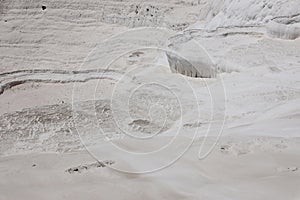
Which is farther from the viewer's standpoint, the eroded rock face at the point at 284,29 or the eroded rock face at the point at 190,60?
the eroded rock face at the point at 284,29

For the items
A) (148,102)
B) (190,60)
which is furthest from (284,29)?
(148,102)

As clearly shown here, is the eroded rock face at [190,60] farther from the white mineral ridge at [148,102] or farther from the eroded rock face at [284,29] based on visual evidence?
the eroded rock face at [284,29]

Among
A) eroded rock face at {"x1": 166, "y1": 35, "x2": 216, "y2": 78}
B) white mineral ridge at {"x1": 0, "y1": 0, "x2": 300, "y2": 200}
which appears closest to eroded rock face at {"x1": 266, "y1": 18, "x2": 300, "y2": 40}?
white mineral ridge at {"x1": 0, "y1": 0, "x2": 300, "y2": 200}

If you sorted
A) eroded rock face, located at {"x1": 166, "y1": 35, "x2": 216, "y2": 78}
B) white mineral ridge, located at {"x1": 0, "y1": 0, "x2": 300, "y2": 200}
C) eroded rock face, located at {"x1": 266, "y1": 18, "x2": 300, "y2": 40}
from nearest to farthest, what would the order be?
1. white mineral ridge, located at {"x1": 0, "y1": 0, "x2": 300, "y2": 200}
2. eroded rock face, located at {"x1": 166, "y1": 35, "x2": 216, "y2": 78}
3. eroded rock face, located at {"x1": 266, "y1": 18, "x2": 300, "y2": 40}

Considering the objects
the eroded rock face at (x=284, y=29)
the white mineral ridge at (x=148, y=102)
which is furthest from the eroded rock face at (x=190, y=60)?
the eroded rock face at (x=284, y=29)

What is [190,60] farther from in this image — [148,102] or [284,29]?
[284,29]

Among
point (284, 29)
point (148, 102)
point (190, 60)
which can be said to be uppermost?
point (284, 29)

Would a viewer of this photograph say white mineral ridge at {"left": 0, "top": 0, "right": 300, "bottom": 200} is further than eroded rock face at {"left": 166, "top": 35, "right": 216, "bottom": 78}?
No

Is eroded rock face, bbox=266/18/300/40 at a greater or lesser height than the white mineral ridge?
greater

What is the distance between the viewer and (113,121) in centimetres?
616

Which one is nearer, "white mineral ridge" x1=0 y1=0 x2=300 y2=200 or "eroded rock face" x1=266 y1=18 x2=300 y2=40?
"white mineral ridge" x1=0 y1=0 x2=300 y2=200

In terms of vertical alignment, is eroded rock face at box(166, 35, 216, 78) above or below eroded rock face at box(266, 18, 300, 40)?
below

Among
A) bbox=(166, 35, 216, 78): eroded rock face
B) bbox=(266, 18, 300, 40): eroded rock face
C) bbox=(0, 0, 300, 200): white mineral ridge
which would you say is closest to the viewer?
bbox=(0, 0, 300, 200): white mineral ridge

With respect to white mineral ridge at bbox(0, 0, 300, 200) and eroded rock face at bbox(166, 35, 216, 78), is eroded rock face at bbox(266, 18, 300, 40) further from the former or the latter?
eroded rock face at bbox(166, 35, 216, 78)
